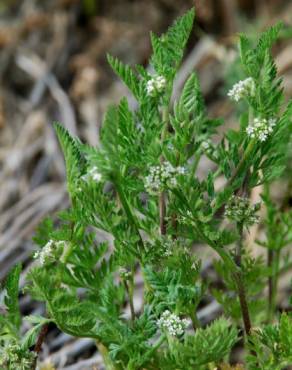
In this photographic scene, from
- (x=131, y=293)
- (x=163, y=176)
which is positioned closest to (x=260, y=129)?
(x=163, y=176)

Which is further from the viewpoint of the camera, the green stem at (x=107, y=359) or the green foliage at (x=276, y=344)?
the green stem at (x=107, y=359)

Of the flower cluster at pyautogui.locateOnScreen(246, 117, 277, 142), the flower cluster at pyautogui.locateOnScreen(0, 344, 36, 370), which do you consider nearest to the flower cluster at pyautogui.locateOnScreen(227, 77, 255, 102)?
the flower cluster at pyautogui.locateOnScreen(246, 117, 277, 142)

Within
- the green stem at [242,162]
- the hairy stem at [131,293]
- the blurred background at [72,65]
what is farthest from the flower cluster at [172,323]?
the blurred background at [72,65]

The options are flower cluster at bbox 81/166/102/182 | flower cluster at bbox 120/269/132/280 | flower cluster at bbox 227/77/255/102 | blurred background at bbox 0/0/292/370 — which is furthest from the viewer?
blurred background at bbox 0/0/292/370

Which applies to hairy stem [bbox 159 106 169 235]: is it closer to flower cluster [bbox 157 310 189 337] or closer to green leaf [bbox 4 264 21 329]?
flower cluster [bbox 157 310 189 337]

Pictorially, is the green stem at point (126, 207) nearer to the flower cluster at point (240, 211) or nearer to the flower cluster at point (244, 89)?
the flower cluster at point (240, 211)

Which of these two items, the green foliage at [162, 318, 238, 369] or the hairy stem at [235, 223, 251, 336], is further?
the hairy stem at [235, 223, 251, 336]
